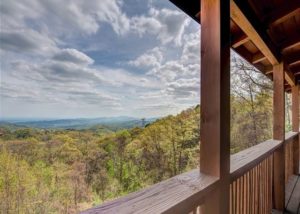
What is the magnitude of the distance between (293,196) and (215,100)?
3.40 m

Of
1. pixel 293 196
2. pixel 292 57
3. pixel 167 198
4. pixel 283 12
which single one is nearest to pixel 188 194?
pixel 167 198

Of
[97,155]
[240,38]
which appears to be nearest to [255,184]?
[240,38]

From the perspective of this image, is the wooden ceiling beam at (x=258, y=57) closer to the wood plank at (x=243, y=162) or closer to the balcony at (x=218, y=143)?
the balcony at (x=218, y=143)

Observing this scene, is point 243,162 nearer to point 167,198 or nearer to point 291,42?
point 167,198

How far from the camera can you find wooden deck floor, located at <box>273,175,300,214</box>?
319cm

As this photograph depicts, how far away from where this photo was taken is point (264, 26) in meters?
2.27

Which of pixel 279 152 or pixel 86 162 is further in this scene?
pixel 86 162

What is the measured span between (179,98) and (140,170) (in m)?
4.90

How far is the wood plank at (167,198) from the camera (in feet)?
2.55

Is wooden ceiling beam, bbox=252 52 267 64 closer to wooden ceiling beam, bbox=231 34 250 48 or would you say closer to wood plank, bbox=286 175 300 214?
wooden ceiling beam, bbox=231 34 250 48

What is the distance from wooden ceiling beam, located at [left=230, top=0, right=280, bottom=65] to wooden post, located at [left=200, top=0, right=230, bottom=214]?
28cm

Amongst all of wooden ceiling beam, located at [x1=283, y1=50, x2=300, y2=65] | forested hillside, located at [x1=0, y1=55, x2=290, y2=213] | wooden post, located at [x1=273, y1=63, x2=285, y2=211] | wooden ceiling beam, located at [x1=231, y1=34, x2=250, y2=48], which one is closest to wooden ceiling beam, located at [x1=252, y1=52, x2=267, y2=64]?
wooden post, located at [x1=273, y1=63, x2=285, y2=211]

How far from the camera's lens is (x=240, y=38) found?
2420 mm

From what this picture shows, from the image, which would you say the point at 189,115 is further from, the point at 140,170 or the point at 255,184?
the point at 255,184
